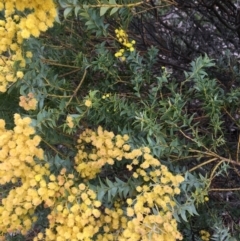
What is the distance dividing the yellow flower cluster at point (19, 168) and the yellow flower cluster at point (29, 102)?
2.4 inches

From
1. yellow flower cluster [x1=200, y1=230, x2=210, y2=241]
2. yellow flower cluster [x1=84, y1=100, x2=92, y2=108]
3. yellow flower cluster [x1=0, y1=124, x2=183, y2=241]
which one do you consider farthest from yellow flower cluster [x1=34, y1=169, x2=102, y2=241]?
yellow flower cluster [x1=200, y1=230, x2=210, y2=241]

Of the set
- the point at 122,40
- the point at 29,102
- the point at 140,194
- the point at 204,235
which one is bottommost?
the point at 204,235

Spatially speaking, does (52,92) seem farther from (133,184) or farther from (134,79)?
(133,184)

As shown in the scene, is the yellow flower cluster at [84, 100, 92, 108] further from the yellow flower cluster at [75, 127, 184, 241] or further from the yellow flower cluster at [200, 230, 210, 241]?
the yellow flower cluster at [200, 230, 210, 241]

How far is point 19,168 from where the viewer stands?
1322 millimetres

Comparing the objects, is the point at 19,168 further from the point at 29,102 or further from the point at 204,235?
the point at 204,235

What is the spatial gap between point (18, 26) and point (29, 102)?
26 cm

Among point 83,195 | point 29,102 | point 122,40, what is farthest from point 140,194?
point 122,40

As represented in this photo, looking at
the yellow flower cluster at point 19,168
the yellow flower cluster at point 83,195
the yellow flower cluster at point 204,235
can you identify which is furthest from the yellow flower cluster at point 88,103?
the yellow flower cluster at point 204,235

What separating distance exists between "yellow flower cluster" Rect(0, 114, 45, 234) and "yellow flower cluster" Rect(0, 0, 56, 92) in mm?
184

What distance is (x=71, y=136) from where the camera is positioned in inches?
69.6

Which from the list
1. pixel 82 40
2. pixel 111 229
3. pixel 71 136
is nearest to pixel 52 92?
pixel 71 136

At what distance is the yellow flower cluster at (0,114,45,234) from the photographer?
1284 millimetres

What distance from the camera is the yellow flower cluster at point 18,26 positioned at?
1.22 meters
